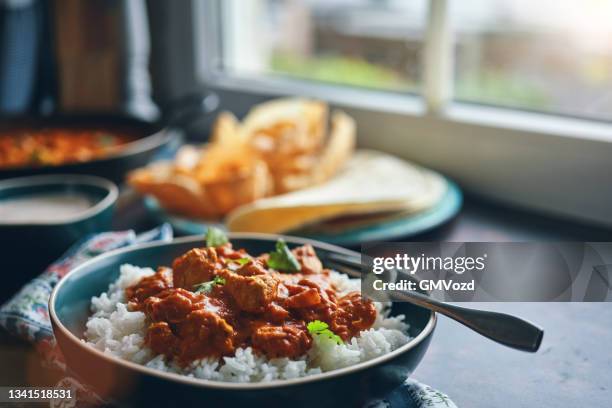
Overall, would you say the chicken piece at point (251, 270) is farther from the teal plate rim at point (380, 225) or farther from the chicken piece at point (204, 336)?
the teal plate rim at point (380, 225)

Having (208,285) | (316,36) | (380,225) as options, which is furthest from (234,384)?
(316,36)

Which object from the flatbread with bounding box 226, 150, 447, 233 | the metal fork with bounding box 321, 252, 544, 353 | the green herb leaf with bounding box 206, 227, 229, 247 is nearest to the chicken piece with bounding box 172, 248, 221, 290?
the green herb leaf with bounding box 206, 227, 229, 247

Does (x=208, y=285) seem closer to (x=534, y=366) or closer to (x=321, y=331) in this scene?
(x=321, y=331)

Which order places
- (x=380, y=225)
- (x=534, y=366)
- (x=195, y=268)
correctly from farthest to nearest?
(x=380, y=225), (x=534, y=366), (x=195, y=268)

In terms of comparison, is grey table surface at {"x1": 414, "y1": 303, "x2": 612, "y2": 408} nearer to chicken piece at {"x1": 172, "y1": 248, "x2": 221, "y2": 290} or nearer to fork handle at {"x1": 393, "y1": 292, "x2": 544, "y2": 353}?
fork handle at {"x1": 393, "y1": 292, "x2": 544, "y2": 353}

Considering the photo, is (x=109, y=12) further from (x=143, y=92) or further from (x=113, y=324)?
(x=113, y=324)

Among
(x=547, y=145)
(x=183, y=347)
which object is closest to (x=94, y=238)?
(x=183, y=347)

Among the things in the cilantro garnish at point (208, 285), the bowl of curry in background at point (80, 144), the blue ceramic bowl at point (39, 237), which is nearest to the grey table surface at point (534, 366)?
the cilantro garnish at point (208, 285)
